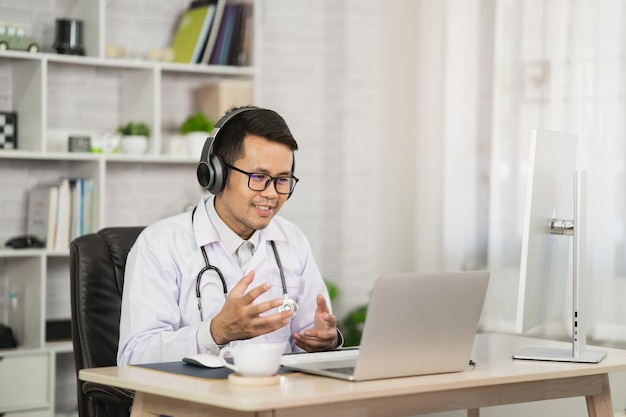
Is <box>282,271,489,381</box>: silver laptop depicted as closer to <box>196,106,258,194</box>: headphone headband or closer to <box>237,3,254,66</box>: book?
<box>196,106,258,194</box>: headphone headband

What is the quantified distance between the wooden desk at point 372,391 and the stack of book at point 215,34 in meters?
2.37

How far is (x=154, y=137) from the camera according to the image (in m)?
3.91

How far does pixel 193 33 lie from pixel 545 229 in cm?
240

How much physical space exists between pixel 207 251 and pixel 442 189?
6.57 feet

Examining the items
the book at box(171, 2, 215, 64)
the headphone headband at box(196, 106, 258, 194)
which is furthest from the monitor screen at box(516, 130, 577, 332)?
the book at box(171, 2, 215, 64)

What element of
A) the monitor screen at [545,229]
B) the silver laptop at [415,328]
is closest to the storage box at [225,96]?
the monitor screen at [545,229]

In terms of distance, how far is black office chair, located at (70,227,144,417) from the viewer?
2.27 metres

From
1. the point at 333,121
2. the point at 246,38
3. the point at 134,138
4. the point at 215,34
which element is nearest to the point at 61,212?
the point at 134,138

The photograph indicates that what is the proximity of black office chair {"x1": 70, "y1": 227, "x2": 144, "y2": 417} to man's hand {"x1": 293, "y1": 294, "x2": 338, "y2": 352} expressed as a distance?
17.9 inches

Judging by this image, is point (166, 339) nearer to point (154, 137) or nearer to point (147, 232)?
point (147, 232)

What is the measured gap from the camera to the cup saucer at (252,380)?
1614mm

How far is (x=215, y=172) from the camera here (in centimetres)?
229

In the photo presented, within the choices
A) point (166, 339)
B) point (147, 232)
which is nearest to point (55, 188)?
point (147, 232)

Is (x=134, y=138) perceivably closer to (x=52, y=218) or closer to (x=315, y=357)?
(x=52, y=218)
